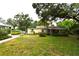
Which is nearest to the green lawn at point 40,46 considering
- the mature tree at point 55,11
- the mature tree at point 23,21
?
the mature tree at point 23,21

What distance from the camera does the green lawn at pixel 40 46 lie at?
14.7 ft

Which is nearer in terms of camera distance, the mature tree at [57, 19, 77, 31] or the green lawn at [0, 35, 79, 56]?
the green lawn at [0, 35, 79, 56]

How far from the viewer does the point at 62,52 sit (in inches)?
176

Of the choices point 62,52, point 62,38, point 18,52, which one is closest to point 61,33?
point 62,38

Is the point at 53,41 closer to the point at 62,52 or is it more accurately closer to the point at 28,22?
the point at 62,52

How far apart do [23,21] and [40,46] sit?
0.80m

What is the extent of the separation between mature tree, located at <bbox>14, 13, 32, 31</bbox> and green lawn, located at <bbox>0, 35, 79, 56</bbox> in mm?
273

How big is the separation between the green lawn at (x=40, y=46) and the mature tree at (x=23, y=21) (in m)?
0.27

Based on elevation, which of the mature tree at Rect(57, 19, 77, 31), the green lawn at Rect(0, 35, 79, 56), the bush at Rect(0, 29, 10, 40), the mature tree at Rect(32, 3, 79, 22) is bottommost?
the green lawn at Rect(0, 35, 79, 56)

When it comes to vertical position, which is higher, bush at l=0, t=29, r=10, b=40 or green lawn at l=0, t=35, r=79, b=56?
bush at l=0, t=29, r=10, b=40

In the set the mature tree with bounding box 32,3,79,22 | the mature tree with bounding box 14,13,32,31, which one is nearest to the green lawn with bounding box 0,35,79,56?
the mature tree with bounding box 14,13,32,31

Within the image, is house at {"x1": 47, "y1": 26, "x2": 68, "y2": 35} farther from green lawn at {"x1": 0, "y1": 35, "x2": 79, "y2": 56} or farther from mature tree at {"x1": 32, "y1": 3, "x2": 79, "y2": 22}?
mature tree at {"x1": 32, "y1": 3, "x2": 79, "y2": 22}

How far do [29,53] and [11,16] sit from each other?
1.04 meters

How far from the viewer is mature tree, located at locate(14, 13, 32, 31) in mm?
4629
